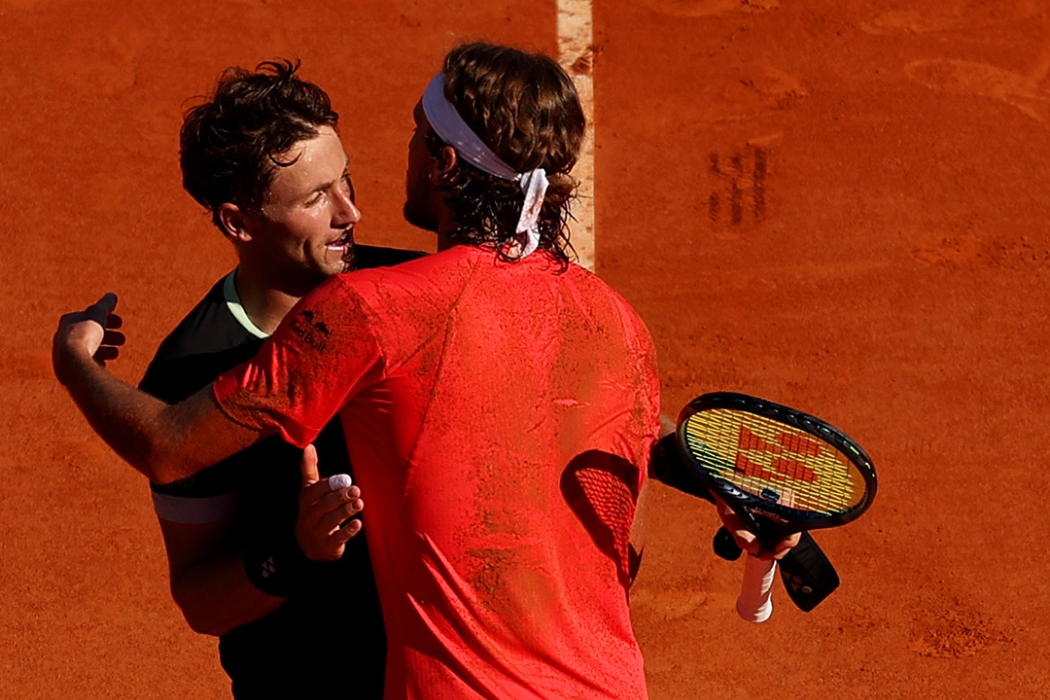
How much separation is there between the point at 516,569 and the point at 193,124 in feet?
4.55

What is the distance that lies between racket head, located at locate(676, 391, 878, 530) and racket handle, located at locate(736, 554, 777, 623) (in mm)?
222

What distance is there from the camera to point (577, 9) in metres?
8.36

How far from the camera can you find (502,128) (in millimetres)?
2975

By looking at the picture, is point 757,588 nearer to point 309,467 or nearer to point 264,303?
point 309,467

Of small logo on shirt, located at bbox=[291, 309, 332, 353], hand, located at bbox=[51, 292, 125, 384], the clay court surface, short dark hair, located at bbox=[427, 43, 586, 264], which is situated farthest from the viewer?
the clay court surface

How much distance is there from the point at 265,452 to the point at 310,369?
0.68 m

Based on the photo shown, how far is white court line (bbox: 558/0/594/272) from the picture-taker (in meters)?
7.37

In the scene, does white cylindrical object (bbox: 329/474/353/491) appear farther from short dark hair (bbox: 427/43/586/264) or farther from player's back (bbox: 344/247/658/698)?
short dark hair (bbox: 427/43/586/264)

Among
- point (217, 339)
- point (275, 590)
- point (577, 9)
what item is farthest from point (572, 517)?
point (577, 9)

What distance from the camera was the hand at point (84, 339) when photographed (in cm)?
312

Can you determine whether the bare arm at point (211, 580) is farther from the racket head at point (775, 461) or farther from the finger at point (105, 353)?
the racket head at point (775, 461)

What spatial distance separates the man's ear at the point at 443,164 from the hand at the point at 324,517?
0.62 meters

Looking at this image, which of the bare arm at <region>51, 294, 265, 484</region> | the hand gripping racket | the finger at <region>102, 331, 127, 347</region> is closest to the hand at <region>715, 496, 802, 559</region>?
the hand gripping racket

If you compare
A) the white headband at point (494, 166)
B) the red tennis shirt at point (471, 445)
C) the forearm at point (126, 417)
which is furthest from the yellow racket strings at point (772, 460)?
the forearm at point (126, 417)
